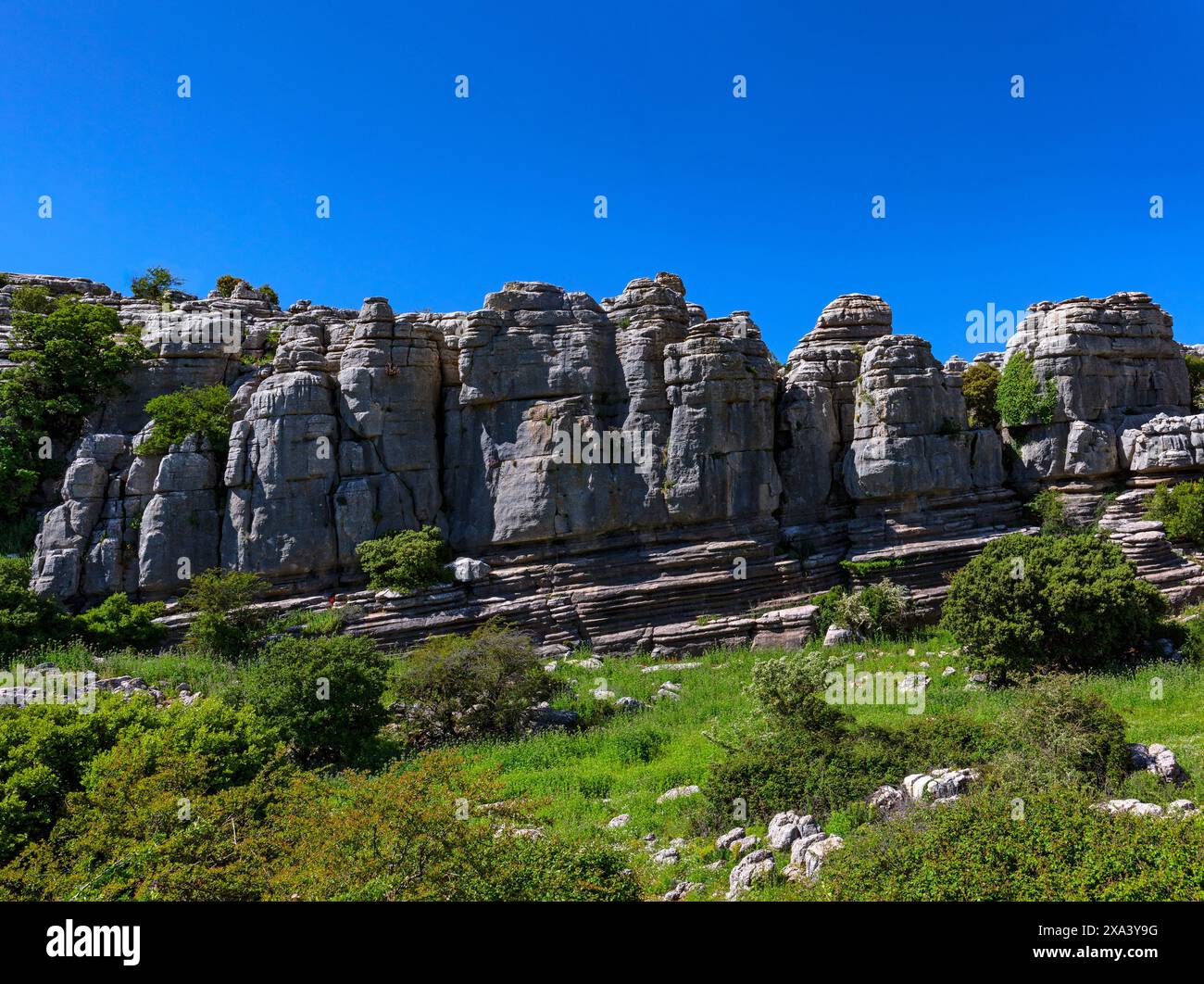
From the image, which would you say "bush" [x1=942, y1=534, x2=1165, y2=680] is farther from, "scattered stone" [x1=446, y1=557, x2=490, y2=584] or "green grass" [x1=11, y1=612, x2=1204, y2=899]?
"scattered stone" [x1=446, y1=557, x2=490, y2=584]

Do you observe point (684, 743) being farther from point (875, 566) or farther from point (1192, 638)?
point (1192, 638)

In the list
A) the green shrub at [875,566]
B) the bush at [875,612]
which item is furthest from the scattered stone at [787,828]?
the green shrub at [875,566]

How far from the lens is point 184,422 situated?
103ft

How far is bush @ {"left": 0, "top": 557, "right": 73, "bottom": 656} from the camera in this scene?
24.0 metres

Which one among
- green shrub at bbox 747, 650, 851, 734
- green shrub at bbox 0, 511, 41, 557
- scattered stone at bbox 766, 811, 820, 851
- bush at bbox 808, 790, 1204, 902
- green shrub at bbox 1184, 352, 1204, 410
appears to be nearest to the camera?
bush at bbox 808, 790, 1204, 902

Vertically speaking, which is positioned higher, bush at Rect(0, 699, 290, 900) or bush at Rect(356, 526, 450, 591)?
bush at Rect(356, 526, 450, 591)

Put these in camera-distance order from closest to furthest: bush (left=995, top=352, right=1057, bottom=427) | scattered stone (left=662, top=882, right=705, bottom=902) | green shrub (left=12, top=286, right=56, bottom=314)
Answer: scattered stone (left=662, top=882, right=705, bottom=902), bush (left=995, top=352, right=1057, bottom=427), green shrub (left=12, top=286, right=56, bottom=314)

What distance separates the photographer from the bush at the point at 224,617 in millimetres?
26312

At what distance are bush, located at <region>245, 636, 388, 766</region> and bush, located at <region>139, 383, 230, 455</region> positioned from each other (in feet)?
51.6

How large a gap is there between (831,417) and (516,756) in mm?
21523

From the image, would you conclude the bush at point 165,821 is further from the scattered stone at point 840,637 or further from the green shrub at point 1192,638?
the green shrub at point 1192,638

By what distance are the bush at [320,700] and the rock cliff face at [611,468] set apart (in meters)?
9.01

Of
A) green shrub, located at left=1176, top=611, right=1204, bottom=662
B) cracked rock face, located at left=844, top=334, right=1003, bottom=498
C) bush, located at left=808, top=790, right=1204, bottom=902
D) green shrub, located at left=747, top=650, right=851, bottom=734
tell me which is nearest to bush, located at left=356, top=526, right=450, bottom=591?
green shrub, located at left=747, top=650, right=851, bottom=734
